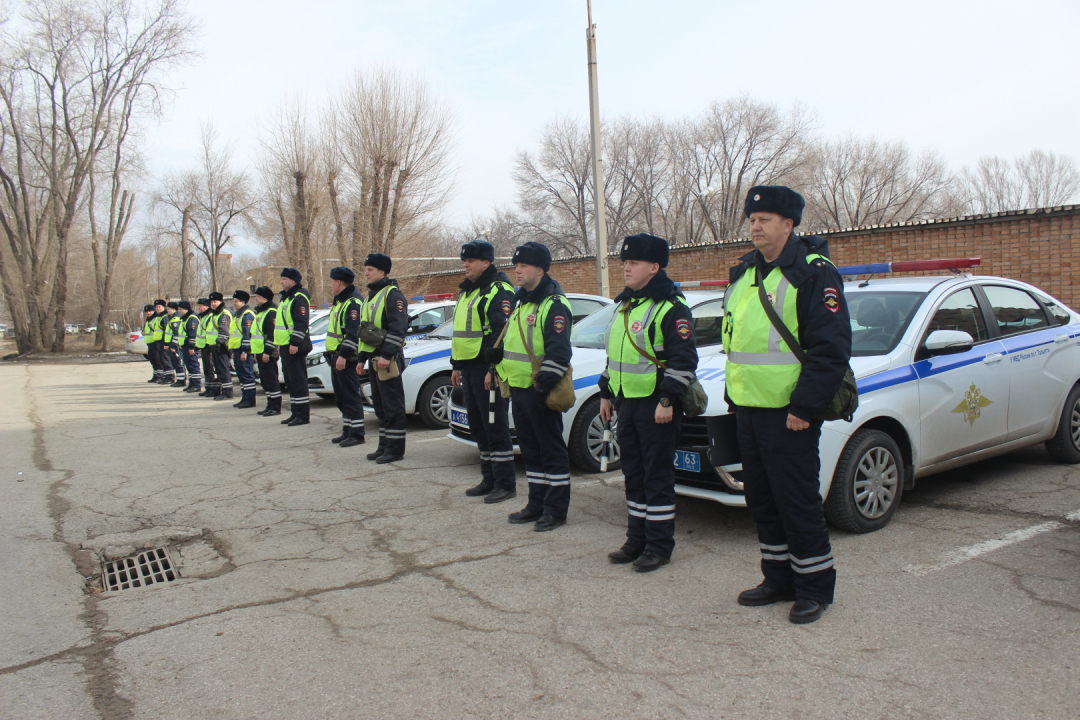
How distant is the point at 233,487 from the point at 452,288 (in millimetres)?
24080

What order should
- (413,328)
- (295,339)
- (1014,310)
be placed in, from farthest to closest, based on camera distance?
(413,328), (295,339), (1014,310)

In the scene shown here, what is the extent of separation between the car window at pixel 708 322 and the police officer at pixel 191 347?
11.8 meters

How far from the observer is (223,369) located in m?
13.8

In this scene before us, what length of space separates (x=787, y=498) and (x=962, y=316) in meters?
2.81

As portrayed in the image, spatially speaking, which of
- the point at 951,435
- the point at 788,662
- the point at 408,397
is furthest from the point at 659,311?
the point at 408,397

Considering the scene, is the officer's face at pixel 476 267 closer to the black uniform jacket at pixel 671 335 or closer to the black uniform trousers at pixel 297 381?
the black uniform jacket at pixel 671 335

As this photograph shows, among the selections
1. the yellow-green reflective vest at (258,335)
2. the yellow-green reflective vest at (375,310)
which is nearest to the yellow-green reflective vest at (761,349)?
the yellow-green reflective vest at (375,310)

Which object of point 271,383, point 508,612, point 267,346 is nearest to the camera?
point 508,612

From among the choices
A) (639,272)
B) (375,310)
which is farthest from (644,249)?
(375,310)

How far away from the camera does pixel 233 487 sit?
6336 mm

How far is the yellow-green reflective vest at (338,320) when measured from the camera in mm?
7848

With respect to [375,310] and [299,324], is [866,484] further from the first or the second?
[299,324]

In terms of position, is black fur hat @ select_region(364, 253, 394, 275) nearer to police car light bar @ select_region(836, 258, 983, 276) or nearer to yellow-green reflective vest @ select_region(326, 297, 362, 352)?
yellow-green reflective vest @ select_region(326, 297, 362, 352)

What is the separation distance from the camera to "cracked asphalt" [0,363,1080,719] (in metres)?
2.74
